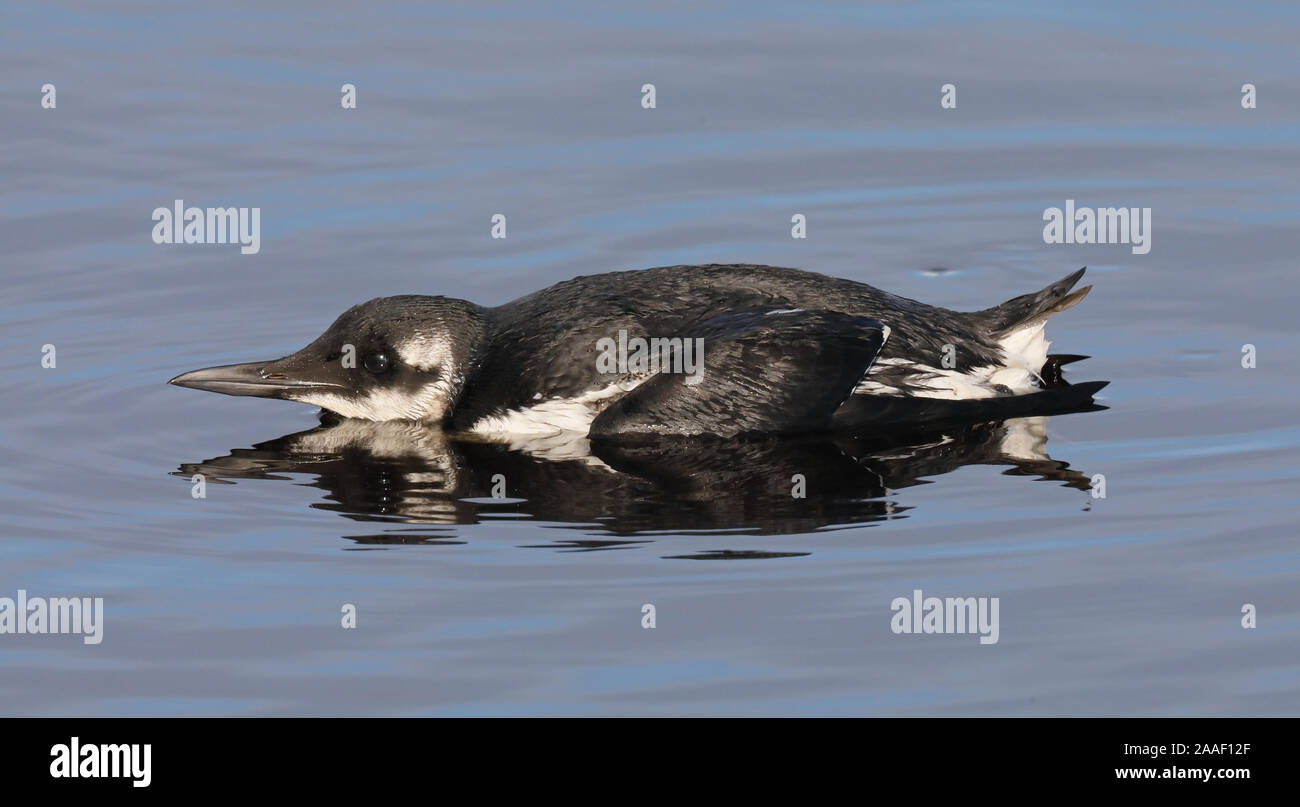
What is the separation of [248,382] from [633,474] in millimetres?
2395

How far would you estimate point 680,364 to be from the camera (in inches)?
430

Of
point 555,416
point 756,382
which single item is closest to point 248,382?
point 555,416

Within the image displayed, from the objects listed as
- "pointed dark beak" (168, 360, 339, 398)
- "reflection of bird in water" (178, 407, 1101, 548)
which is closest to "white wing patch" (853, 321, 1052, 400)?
"reflection of bird in water" (178, 407, 1101, 548)

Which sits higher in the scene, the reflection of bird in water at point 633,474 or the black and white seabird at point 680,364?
the black and white seabird at point 680,364

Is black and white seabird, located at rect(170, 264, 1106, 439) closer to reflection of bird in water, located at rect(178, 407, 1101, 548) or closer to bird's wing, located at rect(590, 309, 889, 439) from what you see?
bird's wing, located at rect(590, 309, 889, 439)

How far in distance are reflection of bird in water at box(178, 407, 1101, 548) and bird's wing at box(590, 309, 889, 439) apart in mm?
132

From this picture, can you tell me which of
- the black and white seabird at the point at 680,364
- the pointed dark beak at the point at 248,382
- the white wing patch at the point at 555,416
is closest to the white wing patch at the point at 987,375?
the black and white seabird at the point at 680,364

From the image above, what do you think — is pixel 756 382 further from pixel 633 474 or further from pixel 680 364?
pixel 633 474

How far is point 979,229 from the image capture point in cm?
1473

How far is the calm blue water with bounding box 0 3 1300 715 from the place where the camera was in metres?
8.45

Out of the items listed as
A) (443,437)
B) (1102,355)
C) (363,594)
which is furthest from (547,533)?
(1102,355)

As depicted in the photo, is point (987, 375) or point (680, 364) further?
point (987, 375)

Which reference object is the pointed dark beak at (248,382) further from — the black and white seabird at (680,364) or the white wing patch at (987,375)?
the white wing patch at (987,375)

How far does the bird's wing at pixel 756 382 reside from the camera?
35.5ft
